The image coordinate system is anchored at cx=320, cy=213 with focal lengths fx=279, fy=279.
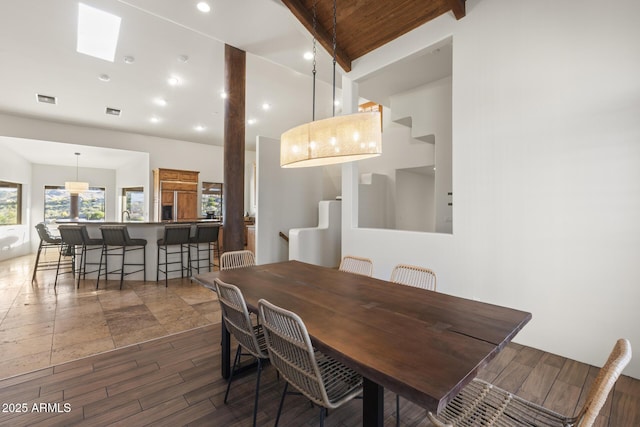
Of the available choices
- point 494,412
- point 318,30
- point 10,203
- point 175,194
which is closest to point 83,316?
point 494,412

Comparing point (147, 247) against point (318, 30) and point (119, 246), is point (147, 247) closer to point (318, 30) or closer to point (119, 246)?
point (119, 246)

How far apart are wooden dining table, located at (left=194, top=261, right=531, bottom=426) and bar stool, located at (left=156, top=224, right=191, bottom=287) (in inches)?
114

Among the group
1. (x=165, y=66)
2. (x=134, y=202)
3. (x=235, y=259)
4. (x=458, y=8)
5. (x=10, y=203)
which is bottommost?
(x=235, y=259)

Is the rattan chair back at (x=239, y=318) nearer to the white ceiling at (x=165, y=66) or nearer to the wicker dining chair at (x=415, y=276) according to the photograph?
the wicker dining chair at (x=415, y=276)

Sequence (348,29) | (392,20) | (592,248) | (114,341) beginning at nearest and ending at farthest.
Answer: (592,248)
(114,341)
(392,20)
(348,29)

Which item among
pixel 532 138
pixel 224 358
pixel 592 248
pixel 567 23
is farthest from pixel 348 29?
pixel 224 358

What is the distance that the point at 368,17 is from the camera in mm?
3432

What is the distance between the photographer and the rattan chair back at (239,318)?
1.61m

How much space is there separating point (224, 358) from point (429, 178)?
22.1 ft

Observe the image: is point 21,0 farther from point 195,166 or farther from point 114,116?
point 195,166

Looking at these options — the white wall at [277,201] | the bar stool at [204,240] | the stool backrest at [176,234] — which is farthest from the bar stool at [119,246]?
the white wall at [277,201]

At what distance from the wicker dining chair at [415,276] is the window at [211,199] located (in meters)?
7.28

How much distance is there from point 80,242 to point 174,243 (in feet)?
4.71

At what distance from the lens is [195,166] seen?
339 inches
